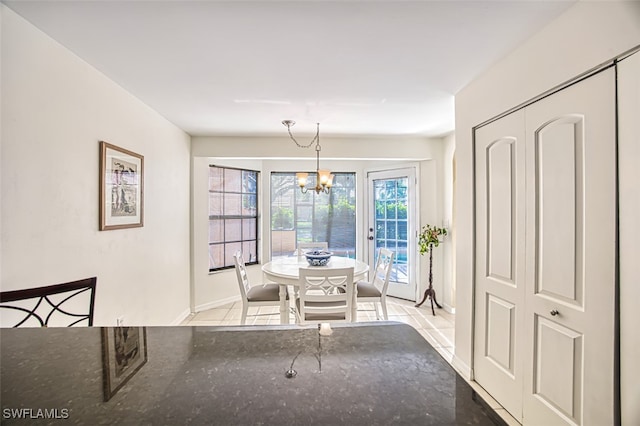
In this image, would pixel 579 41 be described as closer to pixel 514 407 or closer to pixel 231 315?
pixel 514 407

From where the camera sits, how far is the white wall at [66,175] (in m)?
1.47

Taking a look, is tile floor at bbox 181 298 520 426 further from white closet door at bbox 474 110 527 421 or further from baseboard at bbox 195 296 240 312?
white closet door at bbox 474 110 527 421

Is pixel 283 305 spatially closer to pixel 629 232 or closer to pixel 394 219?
pixel 394 219

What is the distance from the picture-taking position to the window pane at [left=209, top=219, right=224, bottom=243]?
13.6 feet

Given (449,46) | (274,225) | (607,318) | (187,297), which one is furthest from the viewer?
(274,225)

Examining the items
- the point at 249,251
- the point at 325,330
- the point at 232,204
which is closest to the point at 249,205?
the point at 232,204

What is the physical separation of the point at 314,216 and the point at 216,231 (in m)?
1.60

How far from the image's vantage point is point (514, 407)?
6.21ft

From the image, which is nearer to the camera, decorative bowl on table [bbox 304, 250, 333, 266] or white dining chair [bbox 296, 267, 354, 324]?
white dining chair [bbox 296, 267, 354, 324]

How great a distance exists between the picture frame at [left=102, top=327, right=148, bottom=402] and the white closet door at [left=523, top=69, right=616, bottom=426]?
5.83ft

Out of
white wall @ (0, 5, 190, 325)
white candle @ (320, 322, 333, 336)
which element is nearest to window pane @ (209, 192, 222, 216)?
white wall @ (0, 5, 190, 325)

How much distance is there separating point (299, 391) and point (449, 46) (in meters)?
1.94

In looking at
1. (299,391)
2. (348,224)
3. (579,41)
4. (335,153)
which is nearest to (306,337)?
(299,391)

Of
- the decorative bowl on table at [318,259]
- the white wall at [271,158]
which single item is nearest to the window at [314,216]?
the white wall at [271,158]
